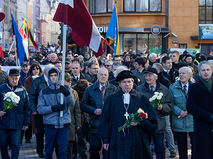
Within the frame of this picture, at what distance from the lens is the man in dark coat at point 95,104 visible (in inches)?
323

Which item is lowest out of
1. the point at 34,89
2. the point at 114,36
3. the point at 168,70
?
the point at 34,89

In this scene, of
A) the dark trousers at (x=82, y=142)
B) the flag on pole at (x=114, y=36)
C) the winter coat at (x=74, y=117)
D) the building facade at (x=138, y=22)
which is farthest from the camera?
the building facade at (x=138, y=22)

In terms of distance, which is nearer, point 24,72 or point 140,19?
point 24,72

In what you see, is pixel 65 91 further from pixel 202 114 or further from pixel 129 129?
pixel 202 114

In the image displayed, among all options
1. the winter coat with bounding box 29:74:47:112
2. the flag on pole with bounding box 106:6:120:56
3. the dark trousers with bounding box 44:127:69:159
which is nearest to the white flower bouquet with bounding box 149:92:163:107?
the dark trousers with bounding box 44:127:69:159

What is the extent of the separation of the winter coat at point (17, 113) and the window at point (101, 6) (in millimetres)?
25489

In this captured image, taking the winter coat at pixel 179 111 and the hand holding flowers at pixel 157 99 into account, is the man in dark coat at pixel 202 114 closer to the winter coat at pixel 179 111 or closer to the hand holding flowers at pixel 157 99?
the hand holding flowers at pixel 157 99

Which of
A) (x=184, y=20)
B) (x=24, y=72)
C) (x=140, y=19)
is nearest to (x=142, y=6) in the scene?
(x=140, y=19)

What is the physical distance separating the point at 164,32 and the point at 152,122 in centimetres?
2684

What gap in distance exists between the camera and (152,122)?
253 inches

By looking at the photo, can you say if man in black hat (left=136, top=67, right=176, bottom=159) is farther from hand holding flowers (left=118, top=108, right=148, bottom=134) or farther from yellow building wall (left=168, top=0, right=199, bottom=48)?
yellow building wall (left=168, top=0, right=199, bottom=48)

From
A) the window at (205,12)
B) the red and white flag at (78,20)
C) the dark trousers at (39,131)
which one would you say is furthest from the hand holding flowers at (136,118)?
→ the window at (205,12)

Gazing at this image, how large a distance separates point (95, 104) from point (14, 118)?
1653mm

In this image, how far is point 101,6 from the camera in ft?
111
